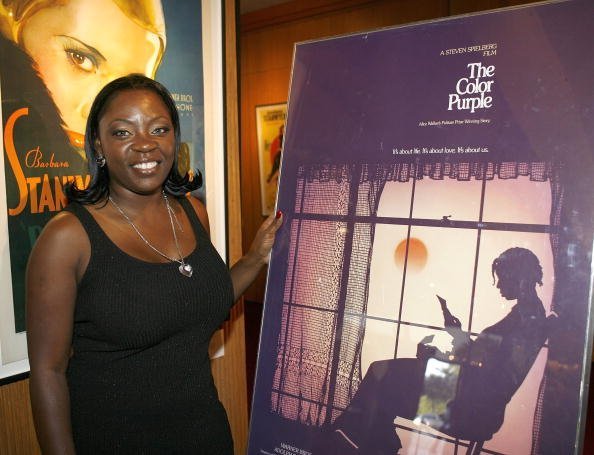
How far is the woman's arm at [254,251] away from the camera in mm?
1736

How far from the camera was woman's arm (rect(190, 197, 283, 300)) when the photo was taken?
174cm

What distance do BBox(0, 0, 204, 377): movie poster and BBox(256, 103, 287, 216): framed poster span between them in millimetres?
3742

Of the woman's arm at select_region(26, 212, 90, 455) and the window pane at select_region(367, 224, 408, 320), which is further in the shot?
the window pane at select_region(367, 224, 408, 320)

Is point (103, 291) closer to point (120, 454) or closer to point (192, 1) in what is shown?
point (120, 454)

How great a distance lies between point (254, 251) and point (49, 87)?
0.79 metres

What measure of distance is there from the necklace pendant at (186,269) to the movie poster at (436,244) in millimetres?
307

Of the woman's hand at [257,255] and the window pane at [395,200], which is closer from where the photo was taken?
the window pane at [395,200]

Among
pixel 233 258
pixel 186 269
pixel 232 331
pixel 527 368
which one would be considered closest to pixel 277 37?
pixel 233 258

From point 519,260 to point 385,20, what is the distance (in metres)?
3.93

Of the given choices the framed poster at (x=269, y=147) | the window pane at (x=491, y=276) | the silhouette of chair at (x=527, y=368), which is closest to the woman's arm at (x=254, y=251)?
the window pane at (x=491, y=276)

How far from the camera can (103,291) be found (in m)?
1.36

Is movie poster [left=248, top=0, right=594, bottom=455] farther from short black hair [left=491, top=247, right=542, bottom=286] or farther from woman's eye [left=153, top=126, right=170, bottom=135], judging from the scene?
woman's eye [left=153, top=126, right=170, bottom=135]

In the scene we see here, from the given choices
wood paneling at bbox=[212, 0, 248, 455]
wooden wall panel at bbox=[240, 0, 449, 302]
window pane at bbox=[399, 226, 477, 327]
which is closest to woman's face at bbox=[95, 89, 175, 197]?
window pane at bbox=[399, 226, 477, 327]

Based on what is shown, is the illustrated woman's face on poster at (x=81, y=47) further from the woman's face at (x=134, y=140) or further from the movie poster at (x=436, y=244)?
the movie poster at (x=436, y=244)
